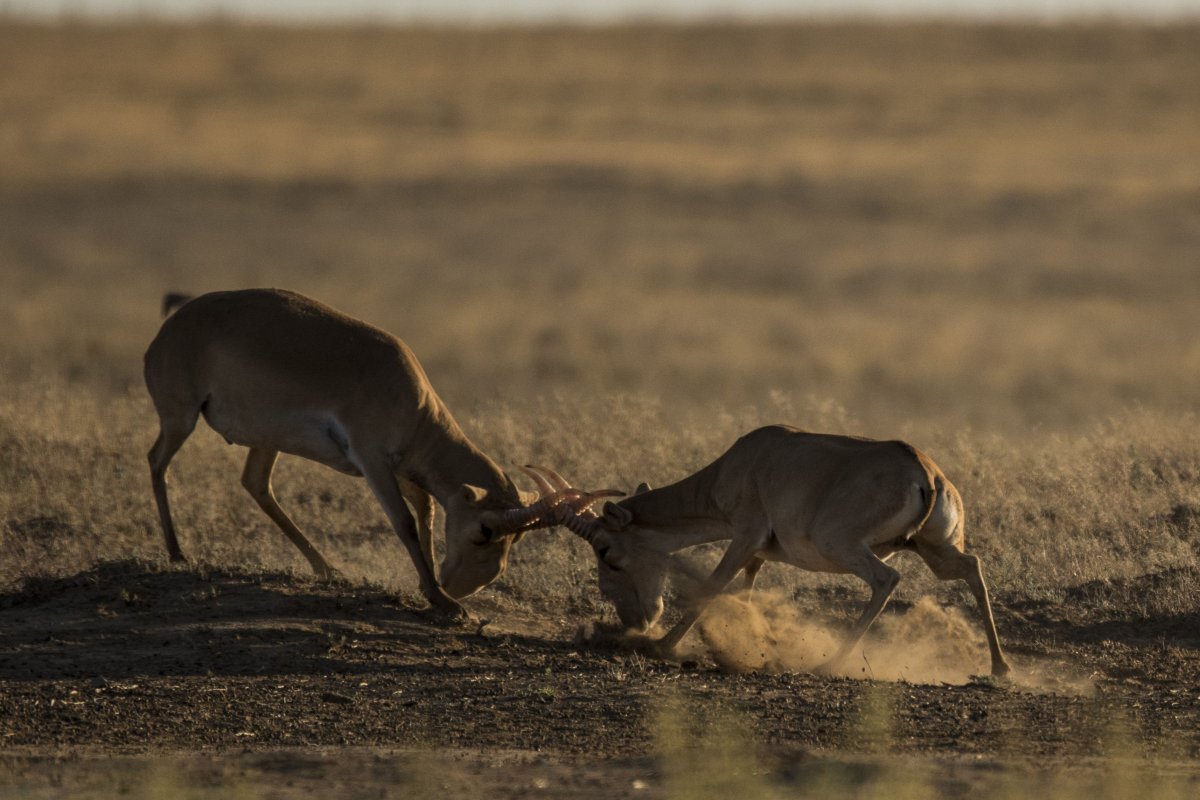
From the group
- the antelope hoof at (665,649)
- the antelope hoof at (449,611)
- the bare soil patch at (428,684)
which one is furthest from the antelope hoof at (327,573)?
the antelope hoof at (665,649)

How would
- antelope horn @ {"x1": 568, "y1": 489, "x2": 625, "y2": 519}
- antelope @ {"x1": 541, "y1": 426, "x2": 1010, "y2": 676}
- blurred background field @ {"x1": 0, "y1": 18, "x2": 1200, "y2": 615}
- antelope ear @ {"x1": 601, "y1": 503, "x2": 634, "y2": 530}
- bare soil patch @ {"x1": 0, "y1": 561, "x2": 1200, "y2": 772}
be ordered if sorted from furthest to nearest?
blurred background field @ {"x1": 0, "y1": 18, "x2": 1200, "y2": 615} < antelope ear @ {"x1": 601, "y1": 503, "x2": 634, "y2": 530} < antelope horn @ {"x1": 568, "y1": 489, "x2": 625, "y2": 519} < antelope @ {"x1": 541, "y1": 426, "x2": 1010, "y2": 676} < bare soil patch @ {"x1": 0, "y1": 561, "x2": 1200, "y2": 772}

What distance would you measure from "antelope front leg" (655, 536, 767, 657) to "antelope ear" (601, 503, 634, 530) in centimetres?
61

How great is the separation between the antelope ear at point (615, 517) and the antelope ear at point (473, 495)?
74cm

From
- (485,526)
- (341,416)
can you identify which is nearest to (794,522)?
(485,526)

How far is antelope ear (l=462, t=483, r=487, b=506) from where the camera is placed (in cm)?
1088

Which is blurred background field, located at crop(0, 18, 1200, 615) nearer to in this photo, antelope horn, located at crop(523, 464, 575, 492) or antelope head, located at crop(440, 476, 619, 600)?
antelope head, located at crop(440, 476, 619, 600)

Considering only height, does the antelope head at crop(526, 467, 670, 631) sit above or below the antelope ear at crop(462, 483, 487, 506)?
below

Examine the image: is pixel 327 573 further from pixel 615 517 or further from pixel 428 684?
pixel 428 684

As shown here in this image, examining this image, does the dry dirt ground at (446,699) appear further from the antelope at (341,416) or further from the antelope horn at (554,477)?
the antelope horn at (554,477)

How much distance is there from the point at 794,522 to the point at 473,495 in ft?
6.06

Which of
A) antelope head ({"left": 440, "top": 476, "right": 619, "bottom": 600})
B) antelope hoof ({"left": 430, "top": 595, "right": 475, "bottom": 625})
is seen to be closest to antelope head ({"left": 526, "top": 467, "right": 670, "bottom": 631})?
antelope head ({"left": 440, "top": 476, "right": 619, "bottom": 600})

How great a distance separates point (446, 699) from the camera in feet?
30.0

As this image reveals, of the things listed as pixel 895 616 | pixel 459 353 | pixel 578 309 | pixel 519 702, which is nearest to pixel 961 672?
pixel 895 616

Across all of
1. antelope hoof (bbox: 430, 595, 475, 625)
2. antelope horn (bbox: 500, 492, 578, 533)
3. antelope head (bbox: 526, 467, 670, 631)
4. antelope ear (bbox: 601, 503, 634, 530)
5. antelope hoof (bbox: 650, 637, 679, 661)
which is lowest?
antelope hoof (bbox: 650, 637, 679, 661)
